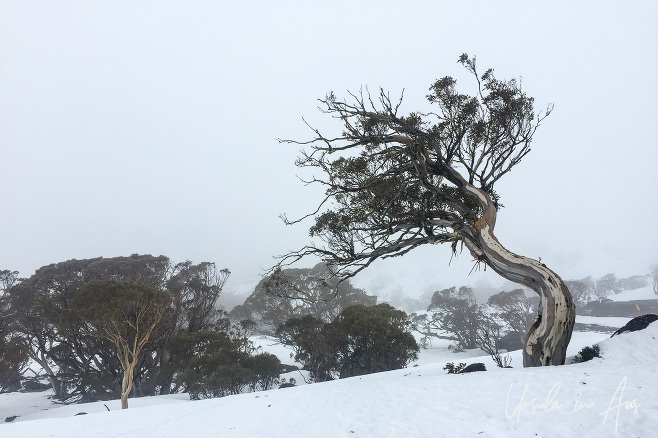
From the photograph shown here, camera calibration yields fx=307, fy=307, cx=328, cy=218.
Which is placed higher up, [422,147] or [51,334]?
[422,147]

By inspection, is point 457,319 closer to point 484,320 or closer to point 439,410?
point 484,320

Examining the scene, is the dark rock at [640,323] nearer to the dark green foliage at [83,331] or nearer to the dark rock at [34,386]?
the dark green foliage at [83,331]

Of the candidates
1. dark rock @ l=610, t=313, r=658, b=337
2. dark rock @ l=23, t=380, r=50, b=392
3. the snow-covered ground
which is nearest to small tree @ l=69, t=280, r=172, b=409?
the snow-covered ground

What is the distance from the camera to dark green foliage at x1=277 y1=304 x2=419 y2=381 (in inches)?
758

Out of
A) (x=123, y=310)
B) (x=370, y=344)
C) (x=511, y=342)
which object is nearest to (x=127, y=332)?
(x=123, y=310)

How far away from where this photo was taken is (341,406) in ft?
20.1

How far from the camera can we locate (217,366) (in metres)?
18.4

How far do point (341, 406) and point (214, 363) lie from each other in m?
15.1

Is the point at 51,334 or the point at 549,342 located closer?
the point at 549,342

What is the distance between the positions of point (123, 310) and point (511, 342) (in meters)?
36.0

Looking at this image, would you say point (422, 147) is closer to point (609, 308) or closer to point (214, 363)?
point (214, 363)

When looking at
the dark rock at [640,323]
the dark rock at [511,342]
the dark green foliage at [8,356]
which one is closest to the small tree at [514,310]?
the dark rock at [511,342]

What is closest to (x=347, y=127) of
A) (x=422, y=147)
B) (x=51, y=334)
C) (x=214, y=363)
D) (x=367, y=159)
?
(x=367, y=159)

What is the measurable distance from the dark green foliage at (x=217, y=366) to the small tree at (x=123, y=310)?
335 cm
